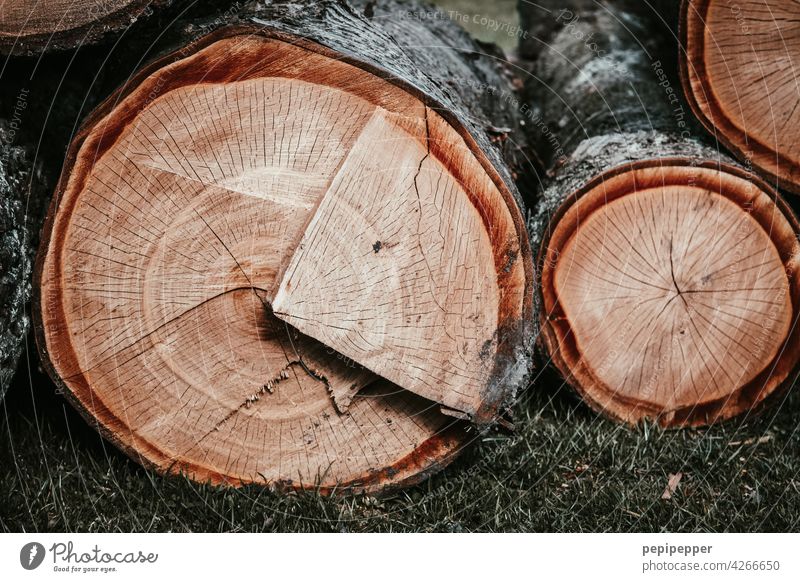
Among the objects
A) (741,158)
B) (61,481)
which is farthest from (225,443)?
(741,158)

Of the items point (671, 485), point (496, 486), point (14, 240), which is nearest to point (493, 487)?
point (496, 486)

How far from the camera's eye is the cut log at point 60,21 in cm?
166

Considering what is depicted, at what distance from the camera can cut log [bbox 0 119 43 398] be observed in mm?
1734

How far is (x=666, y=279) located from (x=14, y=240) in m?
1.68

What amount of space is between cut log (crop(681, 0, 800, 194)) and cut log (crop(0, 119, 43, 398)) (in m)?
1.78

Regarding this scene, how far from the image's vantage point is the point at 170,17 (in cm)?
181

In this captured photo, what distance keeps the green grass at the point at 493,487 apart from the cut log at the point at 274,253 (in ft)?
0.44

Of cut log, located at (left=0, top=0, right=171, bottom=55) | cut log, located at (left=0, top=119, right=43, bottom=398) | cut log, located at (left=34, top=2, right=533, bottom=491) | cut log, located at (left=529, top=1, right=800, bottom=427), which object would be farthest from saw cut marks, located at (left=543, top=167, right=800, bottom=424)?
cut log, located at (left=0, top=119, right=43, bottom=398)

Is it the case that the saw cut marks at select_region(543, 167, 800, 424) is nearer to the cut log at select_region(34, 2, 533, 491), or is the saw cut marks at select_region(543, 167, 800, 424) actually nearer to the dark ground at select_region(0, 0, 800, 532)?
the dark ground at select_region(0, 0, 800, 532)

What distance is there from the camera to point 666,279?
2.13m
